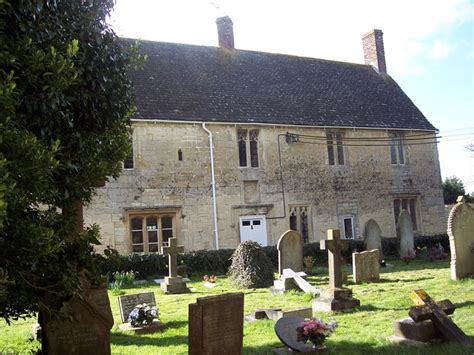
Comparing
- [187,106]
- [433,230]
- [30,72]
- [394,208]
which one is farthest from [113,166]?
[433,230]

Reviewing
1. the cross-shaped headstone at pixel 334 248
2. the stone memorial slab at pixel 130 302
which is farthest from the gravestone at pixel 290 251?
the stone memorial slab at pixel 130 302

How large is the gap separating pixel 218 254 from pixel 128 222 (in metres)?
3.91

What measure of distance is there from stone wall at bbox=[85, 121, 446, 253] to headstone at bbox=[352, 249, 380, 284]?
7.98m

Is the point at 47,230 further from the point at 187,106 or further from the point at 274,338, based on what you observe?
the point at 187,106

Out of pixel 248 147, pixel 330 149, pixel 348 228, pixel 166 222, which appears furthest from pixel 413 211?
pixel 166 222

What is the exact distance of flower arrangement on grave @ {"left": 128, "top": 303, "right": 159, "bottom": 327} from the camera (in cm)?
859

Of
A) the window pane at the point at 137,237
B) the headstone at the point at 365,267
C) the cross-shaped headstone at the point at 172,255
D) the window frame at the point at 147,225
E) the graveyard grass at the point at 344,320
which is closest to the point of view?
the graveyard grass at the point at 344,320

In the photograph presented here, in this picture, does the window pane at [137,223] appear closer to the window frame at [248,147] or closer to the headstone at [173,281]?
the headstone at [173,281]

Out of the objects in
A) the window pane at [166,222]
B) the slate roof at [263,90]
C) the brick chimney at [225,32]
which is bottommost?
the window pane at [166,222]

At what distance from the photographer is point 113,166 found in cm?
599

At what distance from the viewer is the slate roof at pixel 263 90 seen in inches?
823

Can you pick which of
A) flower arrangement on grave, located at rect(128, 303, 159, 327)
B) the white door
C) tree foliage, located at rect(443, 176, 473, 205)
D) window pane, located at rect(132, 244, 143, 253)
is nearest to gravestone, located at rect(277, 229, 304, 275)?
the white door

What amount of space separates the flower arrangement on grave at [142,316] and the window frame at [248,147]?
13148mm

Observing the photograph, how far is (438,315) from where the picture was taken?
6.61 metres
